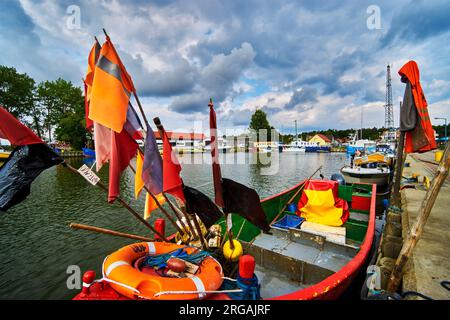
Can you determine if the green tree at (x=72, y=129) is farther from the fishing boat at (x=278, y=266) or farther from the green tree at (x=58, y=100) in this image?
the fishing boat at (x=278, y=266)

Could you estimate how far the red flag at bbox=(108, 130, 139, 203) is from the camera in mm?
3340

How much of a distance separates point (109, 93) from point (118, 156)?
104 cm

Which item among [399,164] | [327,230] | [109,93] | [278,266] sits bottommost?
[278,266]

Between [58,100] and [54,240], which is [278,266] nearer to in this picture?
[54,240]

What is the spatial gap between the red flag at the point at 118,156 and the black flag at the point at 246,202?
1803 millimetres

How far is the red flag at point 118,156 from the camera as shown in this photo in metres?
3.34

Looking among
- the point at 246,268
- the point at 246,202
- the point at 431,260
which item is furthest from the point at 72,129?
the point at 431,260

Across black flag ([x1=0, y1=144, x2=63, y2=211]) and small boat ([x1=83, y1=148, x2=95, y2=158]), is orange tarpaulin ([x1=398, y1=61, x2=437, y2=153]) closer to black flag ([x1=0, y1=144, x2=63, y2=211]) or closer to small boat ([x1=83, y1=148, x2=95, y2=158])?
black flag ([x1=0, y1=144, x2=63, y2=211])

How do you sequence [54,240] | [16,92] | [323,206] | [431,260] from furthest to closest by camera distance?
[16,92], [54,240], [323,206], [431,260]

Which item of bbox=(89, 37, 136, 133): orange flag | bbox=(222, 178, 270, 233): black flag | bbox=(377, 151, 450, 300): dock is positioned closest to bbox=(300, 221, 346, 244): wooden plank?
bbox=(377, 151, 450, 300): dock

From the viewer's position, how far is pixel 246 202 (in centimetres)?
387

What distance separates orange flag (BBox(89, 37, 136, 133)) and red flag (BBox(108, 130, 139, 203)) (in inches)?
12.5
